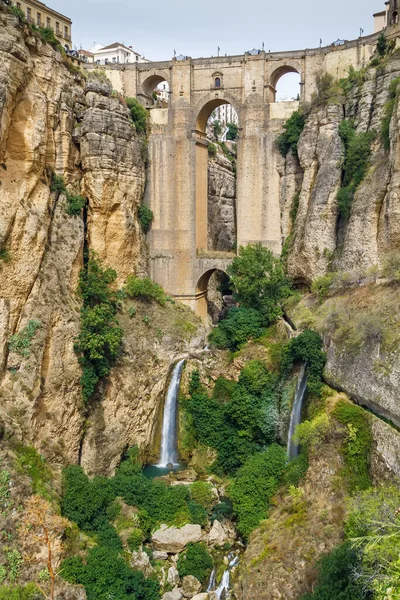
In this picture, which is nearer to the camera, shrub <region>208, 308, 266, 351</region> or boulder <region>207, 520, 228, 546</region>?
boulder <region>207, 520, 228, 546</region>

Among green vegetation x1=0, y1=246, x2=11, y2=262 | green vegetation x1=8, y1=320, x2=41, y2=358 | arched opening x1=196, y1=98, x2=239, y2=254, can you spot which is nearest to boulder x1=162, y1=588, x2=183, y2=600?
green vegetation x1=8, y1=320, x2=41, y2=358

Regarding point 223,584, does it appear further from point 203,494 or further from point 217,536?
point 203,494

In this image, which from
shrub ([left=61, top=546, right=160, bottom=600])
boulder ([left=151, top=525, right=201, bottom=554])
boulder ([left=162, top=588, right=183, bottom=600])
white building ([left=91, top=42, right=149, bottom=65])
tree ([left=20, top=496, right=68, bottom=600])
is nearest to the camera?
shrub ([left=61, top=546, right=160, bottom=600])

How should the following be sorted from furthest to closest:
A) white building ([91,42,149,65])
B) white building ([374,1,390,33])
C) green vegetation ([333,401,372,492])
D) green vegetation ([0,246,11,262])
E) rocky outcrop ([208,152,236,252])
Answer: white building ([91,42,149,65]) → rocky outcrop ([208,152,236,252]) → white building ([374,1,390,33]) → green vegetation ([0,246,11,262]) → green vegetation ([333,401,372,492])

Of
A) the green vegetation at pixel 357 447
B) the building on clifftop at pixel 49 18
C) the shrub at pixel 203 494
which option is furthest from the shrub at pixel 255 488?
the building on clifftop at pixel 49 18

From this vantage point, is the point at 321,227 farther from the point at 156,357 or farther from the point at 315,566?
the point at 315,566

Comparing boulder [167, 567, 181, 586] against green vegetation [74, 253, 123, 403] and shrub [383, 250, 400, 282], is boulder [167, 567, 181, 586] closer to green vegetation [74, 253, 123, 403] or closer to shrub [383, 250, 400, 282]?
green vegetation [74, 253, 123, 403]

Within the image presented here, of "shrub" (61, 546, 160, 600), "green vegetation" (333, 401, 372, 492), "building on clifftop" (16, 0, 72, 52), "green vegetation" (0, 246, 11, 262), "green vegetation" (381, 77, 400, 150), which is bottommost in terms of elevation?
"shrub" (61, 546, 160, 600)

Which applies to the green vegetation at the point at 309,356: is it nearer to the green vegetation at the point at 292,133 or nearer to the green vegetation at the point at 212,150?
the green vegetation at the point at 292,133

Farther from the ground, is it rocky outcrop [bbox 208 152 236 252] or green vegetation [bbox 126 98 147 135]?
green vegetation [bbox 126 98 147 135]
